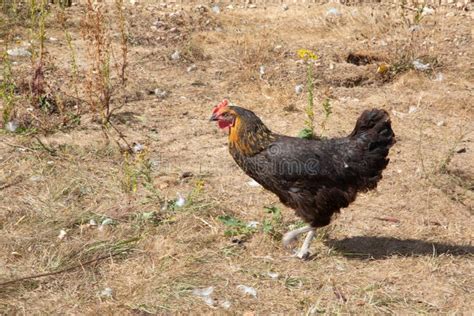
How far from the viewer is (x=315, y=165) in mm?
4152

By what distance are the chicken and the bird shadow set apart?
0.98 feet

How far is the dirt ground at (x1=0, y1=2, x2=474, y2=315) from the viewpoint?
12.6 ft

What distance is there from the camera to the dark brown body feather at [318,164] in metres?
4.14

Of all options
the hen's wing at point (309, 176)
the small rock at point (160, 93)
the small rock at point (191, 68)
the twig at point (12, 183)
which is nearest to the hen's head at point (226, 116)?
the hen's wing at point (309, 176)

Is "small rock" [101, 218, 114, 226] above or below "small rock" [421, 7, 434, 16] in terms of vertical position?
below

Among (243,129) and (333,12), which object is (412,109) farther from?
(243,129)

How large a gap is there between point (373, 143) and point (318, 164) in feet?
1.21

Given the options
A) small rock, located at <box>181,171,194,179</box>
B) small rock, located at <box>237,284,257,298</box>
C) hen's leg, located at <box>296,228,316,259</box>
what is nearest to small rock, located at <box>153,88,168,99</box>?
small rock, located at <box>181,171,194,179</box>

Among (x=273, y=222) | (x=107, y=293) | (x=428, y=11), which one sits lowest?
(x=107, y=293)

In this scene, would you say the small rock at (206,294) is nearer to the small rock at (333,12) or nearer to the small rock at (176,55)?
the small rock at (176,55)

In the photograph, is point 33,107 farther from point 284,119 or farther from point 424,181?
point 424,181

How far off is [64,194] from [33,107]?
152 centimetres

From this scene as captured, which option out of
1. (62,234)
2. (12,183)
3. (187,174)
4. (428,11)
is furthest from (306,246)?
(428,11)

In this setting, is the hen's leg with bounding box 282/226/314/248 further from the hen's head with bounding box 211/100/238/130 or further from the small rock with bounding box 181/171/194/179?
the small rock with bounding box 181/171/194/179
